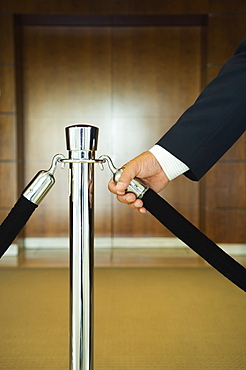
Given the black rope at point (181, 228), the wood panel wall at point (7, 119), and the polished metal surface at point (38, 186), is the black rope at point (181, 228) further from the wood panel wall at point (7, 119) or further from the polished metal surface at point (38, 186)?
the wood panel wall at point (7, 119)

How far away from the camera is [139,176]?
4.41ft

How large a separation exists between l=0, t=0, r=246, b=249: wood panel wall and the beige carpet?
119 centimetres

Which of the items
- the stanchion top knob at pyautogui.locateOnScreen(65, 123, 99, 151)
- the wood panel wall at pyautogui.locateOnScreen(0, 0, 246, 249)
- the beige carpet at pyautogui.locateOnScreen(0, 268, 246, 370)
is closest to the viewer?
the stanchion top knob at pyautogui.locateOnScreen(65, 123, 99, 151)

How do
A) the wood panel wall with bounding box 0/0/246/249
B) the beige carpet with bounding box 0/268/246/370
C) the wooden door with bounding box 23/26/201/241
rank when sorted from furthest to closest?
the wooden door with bounding box 23/26/201/241, the wood panel wall with bounding box 0/0/246/249, the beige carpet with bounding box 0/268/246/370

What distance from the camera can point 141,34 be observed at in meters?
5.96

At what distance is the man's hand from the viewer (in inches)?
49.9

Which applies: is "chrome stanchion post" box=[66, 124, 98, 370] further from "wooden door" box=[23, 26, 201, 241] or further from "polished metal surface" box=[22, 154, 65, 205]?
"wooden door" box=[23, 26, 201, 241]

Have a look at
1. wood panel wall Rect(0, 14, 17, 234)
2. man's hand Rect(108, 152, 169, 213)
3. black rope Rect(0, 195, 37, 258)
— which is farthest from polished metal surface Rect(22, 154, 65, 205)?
wood panel wall Rect(0, 14, 17, 234)

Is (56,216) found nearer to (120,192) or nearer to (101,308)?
(101,308)

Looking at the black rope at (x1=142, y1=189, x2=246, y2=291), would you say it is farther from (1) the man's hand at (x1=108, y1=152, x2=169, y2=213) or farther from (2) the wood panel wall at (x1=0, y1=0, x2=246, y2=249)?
(2) the wood panel wall at (x1=0, y1=0, x2=246, y2=249)

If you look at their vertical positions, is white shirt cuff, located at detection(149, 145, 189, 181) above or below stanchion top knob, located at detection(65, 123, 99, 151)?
below

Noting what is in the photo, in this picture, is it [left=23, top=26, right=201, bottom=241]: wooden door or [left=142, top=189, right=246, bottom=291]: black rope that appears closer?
[left=142, top=189, right=246, bottom=291]: black rope

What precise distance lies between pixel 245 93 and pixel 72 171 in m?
0.47

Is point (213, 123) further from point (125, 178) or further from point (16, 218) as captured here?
point (16, 218)
